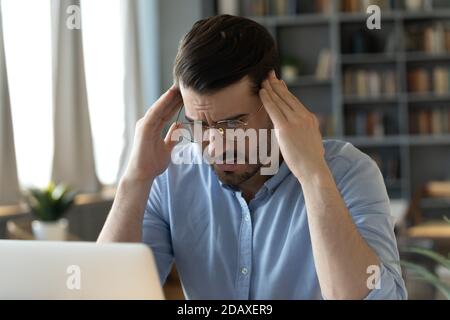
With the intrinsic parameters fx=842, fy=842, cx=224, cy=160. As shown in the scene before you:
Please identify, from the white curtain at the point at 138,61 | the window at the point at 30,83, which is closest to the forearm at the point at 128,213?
the window at the point at 30,83

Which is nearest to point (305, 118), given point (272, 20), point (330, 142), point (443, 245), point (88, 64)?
point (330, 142)

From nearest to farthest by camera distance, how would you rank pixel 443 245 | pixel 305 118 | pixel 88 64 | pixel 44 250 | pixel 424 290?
pixel 44 250
pixel 305 118
pixel 424 290
pixel 443 245
pixel 88 64

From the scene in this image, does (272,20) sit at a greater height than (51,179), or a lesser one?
greater

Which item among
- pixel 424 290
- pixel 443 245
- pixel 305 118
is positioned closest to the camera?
pixel 305 118

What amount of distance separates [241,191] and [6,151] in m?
3.23

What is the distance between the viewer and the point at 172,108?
155cm

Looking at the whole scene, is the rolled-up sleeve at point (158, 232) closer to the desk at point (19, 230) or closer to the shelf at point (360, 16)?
the desk at point (19, 230)

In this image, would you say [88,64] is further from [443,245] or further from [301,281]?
[301,281]

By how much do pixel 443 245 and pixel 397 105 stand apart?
7.13 ft

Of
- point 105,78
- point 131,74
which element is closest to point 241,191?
point 105,78

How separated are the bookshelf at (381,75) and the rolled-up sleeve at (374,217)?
548 centimetres

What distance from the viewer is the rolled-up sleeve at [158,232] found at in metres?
1.53

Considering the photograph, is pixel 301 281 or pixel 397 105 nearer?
pixel 301 281

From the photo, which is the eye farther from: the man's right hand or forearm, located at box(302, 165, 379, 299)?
forearm, located at box(302, 165, 379, 299)
